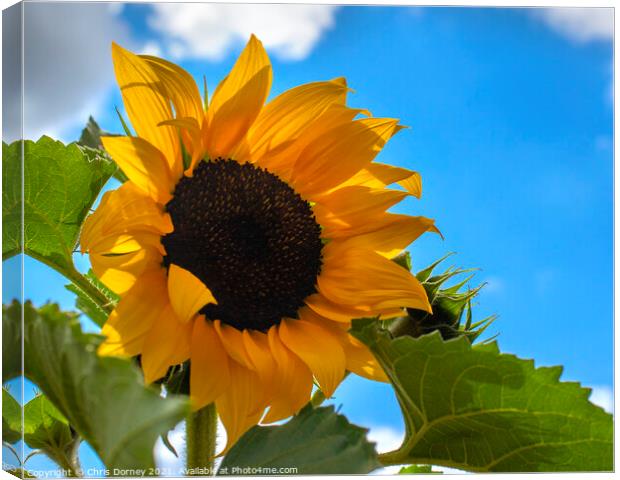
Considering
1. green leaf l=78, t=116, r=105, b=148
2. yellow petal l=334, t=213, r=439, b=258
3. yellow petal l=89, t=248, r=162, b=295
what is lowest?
yellow petal l=89, t=248, r=162, b=295

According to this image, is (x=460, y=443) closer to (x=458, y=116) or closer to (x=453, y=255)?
(x=453, y=255)

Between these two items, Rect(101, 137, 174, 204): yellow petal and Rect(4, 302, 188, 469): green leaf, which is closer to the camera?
Rect(4, 302, 188, 469): green leaf

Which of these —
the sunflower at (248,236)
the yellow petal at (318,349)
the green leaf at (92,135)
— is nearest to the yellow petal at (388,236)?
the sunflower at (248,236)

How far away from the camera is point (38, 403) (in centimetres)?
99

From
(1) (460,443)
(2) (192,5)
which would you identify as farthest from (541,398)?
(2) (192,5)

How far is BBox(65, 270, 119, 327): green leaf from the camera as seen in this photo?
941mm

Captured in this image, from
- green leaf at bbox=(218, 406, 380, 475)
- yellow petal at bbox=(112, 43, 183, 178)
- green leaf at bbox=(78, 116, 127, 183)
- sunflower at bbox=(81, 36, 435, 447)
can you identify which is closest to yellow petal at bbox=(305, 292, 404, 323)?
sunflower at bbox=(81, 36, 435, 447)

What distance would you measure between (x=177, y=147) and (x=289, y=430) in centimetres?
30

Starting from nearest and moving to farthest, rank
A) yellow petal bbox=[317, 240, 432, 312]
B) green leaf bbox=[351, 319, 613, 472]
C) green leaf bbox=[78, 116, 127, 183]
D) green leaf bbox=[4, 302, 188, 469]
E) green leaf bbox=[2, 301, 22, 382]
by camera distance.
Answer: green leaf bbox=[4, 302, 188, 469]
green leaf bbox=[2, 301, 22, 382]
green leaf bbox=[351, 319, 613, 472]
yellow petal bbox=[317, 240, 432, 312]
green leaf bbox=[78, 116, 127, 183]

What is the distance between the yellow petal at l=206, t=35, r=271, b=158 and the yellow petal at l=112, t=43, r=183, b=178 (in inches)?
1.7

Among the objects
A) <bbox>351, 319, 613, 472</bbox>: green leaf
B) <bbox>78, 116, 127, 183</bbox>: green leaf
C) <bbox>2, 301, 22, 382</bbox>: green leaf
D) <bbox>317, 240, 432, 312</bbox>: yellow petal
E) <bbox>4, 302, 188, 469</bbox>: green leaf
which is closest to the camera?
<bbox>4, 302, 188, 469</bbox>: green leaf

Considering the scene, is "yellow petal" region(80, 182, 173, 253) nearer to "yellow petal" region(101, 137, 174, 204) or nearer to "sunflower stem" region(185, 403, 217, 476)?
"yellow petal" region(101, 137, 174, 204)

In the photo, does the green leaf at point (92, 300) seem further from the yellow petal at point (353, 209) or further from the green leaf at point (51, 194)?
the yellow petal at point (353, 209)

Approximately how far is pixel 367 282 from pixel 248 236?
0.14 m
